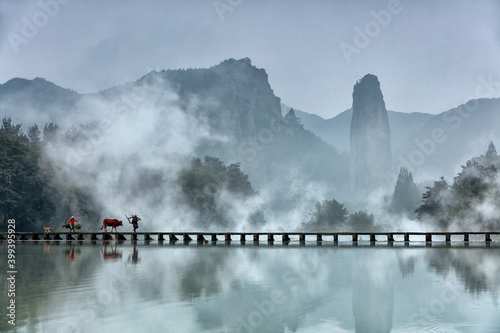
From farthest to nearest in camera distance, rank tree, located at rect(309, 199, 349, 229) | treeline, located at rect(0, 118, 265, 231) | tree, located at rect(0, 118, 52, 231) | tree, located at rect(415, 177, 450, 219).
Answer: tree, located at rect(309, 199, 349, 229) < tree, located at rect(415, 177, 450, 219) < treeline, located at rect(0, 118, 265, 231) < tree, located at rect(0, 118, 52, 231)

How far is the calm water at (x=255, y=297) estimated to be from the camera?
14.6m

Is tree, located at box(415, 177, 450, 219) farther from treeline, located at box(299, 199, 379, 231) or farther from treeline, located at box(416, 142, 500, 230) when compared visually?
treeline, located at box(299, 199, 379, 231)

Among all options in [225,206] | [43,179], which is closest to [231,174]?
[225,206]

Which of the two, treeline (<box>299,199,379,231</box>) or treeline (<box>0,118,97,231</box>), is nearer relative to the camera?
treeline (<box>0,118,97,231</box>)

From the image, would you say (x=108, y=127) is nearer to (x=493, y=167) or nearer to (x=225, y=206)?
(x=225, y=206)

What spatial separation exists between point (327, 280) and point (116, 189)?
85795mm

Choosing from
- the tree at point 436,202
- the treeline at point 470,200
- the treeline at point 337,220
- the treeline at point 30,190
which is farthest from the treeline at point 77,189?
the treeline at point 470,200

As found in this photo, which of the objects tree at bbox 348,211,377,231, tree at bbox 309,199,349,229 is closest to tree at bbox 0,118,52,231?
tree at bbox 309,199,349,229

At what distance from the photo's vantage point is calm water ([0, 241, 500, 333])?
14.6 m

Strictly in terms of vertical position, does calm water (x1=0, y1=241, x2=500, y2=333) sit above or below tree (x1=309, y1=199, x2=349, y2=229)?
below

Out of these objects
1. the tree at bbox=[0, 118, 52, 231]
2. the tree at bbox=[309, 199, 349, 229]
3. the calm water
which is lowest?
the calm water

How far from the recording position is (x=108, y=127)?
151500mm

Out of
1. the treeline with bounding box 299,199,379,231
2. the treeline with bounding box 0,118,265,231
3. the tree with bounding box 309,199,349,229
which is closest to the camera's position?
the treeline with bounding box 0,118,265,231

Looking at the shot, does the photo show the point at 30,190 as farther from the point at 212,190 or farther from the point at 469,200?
the point at 469,200
